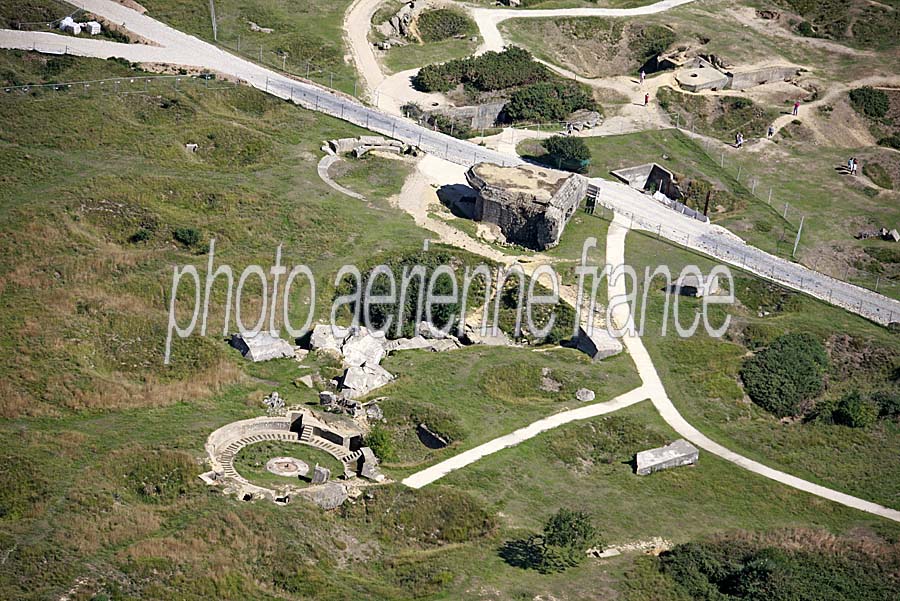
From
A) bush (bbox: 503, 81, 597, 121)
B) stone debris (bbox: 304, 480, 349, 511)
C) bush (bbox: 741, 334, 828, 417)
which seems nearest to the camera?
stone debris (bbox: 304, 480, 349, 511)

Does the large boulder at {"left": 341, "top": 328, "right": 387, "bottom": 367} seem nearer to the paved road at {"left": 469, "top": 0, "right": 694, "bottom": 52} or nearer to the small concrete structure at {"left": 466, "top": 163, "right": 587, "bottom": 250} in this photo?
the small concrete structure at {"left": 466, "top": 163, "right": 587, "bottom": 250}

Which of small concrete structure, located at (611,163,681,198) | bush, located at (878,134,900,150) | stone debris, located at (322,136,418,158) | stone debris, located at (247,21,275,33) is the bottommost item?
small concrete structure, located at (611,163,681,198)

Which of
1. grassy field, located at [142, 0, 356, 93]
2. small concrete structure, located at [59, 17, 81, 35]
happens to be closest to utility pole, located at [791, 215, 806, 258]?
grassy field, located at [142, 0, 356, 93]

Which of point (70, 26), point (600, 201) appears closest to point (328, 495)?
point (600, 201)

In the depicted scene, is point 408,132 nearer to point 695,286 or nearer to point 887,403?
point 695,286

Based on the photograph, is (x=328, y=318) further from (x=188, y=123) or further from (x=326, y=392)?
(x=188, y=123)

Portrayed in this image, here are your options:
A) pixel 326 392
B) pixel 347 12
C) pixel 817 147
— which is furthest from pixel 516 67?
Result: pixel 326 392
